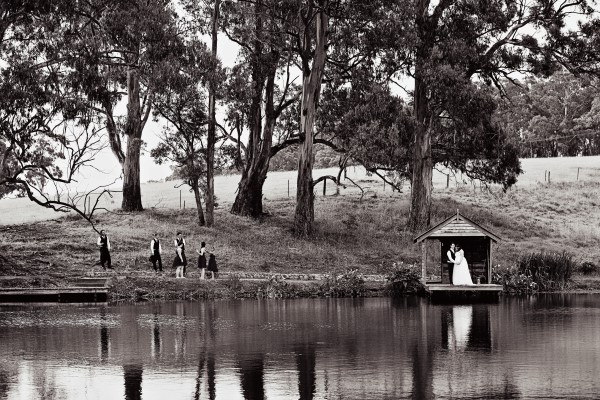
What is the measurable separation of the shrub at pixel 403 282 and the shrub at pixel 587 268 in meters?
11.7

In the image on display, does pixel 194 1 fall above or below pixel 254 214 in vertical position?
above

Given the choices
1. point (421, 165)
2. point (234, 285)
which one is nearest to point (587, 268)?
point (421, 165)

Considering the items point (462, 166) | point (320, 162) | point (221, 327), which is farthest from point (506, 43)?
point (320, 162)

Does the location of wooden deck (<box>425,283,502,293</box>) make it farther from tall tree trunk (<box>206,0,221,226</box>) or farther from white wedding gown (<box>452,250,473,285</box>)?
tall tree trunk (<box>206,0,221,226</box>)

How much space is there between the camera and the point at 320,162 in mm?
128125

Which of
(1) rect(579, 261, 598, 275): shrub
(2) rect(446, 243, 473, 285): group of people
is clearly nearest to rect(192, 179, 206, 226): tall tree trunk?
(2) rect(446, 243, 473, 285): group of people

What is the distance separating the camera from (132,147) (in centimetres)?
5753

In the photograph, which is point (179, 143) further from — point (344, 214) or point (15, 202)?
point (15, 202)

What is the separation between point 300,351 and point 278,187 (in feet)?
196

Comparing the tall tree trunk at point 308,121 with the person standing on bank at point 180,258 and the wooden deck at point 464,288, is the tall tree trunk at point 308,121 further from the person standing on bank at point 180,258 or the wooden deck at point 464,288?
the wooden deck at point 464,288

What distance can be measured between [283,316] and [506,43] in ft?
94.0

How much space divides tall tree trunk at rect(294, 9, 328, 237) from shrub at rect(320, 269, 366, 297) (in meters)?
13.9

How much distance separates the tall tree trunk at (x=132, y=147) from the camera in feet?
186

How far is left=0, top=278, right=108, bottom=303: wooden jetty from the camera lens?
124ft
